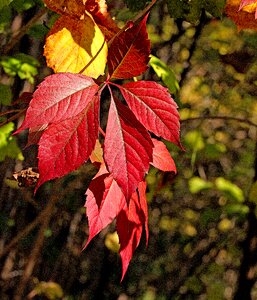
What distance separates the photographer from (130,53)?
687 mm

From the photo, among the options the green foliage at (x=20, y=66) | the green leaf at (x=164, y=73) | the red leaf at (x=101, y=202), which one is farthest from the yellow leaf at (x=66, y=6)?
the green foliage at (x=20, y=66)

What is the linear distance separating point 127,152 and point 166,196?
4.24 metres

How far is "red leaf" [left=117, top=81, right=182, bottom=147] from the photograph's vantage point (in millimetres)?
681

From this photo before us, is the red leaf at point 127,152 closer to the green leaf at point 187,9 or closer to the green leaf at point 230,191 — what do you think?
the green leaf at point 187,9

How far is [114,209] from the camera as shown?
0.77 meters

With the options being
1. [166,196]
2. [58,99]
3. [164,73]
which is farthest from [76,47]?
[166,196]

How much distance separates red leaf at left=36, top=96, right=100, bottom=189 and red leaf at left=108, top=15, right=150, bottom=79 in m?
0.08

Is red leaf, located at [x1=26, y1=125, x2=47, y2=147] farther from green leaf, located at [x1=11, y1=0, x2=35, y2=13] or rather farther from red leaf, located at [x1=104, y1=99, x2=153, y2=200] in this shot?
green leaf, located at [x1=11, y1=0, x2=35, y2=13]

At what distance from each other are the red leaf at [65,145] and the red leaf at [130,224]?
0.16 meters

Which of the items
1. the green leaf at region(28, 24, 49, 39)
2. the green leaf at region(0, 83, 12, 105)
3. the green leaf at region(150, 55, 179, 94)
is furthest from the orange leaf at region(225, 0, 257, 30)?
the green leaf at region(0, 83, 12, 105)

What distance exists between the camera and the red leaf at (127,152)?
0.66 m

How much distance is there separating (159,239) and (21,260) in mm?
1819

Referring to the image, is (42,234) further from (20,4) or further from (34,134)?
(34,134)

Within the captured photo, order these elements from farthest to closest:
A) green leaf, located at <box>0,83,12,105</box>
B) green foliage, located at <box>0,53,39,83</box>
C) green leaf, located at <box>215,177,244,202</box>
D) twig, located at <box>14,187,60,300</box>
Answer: green leaf, located at <box>215,177,244,202</box>, green foliage, located at <box>0,53,39,83</box>, green leaf, located at <box>0,83,12,105</box>, twig, located at <box>14,187,60,300</box>
